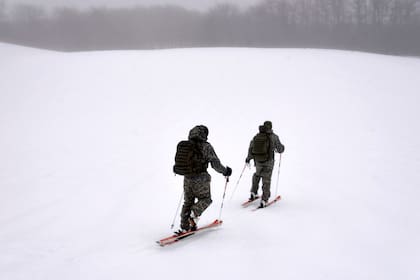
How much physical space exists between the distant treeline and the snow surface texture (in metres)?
36.2

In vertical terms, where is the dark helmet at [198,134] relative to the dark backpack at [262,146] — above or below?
above

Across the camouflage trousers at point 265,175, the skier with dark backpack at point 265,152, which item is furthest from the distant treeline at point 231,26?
the camouflage trousers at point 265,175

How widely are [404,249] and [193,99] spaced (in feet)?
57.9

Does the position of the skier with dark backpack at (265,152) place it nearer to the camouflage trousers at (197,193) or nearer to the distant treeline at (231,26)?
the camouflage trousers at (197,193)

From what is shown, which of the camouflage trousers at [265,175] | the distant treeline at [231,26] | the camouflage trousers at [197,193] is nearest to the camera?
the camouflage trousers at [197,193]

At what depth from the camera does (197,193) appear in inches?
240

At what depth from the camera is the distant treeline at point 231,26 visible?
209ft

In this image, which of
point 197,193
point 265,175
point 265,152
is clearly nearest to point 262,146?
point 265,152

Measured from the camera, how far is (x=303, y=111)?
2042 cm

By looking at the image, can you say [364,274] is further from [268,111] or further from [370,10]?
[370,10]

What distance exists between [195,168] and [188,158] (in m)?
0.22

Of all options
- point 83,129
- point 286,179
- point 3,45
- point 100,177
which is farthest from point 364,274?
point 3,45

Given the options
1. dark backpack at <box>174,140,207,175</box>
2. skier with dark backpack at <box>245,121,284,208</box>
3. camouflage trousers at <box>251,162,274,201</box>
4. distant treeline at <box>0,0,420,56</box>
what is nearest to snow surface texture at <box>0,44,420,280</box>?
camouflage trousers at <box>251,162,274,201</box>

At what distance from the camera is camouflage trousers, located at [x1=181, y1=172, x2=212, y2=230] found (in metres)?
6.04
